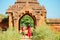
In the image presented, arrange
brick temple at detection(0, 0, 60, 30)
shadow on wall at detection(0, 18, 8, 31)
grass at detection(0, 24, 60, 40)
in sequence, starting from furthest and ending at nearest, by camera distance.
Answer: shadow on wall at detection(0, 18, 8, 31) < brick temple at detection(0, 0, 60, 30) < grass at detection(0, 24, 60, 40)

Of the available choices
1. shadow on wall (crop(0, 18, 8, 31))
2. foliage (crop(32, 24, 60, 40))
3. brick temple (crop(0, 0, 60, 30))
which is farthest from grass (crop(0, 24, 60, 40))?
shadow on wall (crop(0, 18, 8, 31))

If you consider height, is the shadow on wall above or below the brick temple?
below

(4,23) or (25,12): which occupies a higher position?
(25,12)

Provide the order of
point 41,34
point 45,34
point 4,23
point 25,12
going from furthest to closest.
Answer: point 4,23, point 25,12, point 41,34, point 45,34

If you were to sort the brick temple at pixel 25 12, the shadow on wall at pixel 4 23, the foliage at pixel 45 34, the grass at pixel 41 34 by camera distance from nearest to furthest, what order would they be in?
1. the grass at pixel 41 34
2. the foliage at pixel 45 34
3. the brick temple at pixel 25 12
4. the shadow on wall at pixel 4 23

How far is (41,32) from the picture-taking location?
55.3ft

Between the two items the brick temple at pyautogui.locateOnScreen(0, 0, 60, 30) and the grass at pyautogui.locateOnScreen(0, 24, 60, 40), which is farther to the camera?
the brick temple at pyautogui.locateOnScreen(0, 0, 60, 30)

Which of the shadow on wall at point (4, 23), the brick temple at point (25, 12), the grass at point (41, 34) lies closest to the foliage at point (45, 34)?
the grass at point (41, 34)

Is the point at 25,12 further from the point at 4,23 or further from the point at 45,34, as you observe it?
the point at 45,34

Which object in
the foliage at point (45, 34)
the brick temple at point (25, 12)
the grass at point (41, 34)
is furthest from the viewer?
the brick temple at point (25, 12)

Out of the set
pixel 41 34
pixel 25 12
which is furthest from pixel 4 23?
pixel 41 34

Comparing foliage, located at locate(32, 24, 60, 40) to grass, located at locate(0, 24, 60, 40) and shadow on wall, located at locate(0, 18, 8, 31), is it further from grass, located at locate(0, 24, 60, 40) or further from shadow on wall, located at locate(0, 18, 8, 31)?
shadow on wall, located at locate(0, 18, 8, 31)

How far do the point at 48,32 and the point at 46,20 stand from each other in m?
5.80

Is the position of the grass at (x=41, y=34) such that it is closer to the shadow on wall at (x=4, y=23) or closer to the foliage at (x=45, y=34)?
the foliage at (x=45, y=34)
